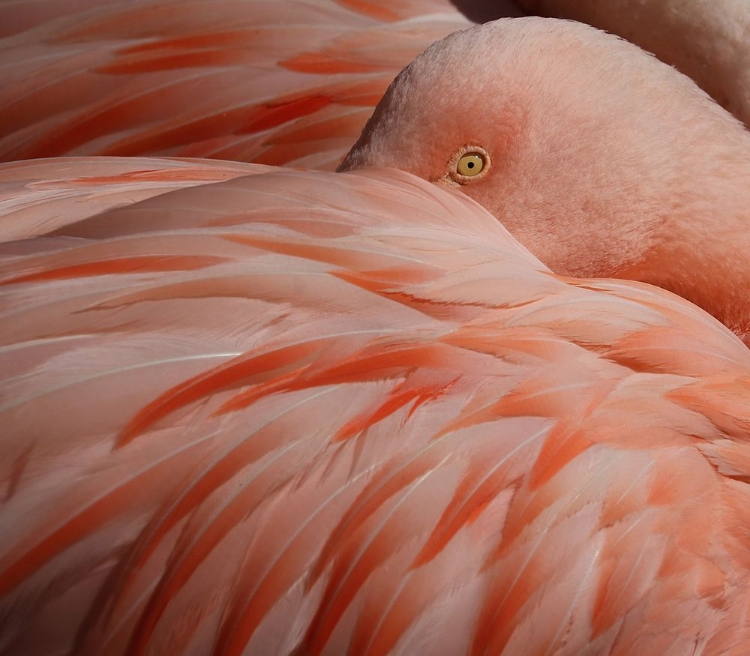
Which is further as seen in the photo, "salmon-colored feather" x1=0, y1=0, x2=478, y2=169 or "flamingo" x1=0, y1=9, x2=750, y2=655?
"salmon-colored feather" x1=0, y1=0, x2=478, y2=169

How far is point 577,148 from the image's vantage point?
1490 mm

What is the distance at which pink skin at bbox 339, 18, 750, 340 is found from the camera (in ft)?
4.85

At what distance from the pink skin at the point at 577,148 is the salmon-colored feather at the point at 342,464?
0.36 m

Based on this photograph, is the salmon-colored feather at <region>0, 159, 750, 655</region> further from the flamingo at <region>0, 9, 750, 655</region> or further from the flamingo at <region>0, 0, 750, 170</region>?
the flamingo at <region>0, 0, 750, 170</region>

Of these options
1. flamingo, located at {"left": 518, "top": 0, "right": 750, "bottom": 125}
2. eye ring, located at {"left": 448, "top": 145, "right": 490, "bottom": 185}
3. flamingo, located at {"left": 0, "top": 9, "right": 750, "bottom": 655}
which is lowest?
flamingo, located at {"left": 0, "top": 9, "right": 750, "bottom": 655}

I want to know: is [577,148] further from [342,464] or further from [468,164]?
[342,464]

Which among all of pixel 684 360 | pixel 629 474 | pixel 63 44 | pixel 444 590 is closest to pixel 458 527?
pixel 444 590

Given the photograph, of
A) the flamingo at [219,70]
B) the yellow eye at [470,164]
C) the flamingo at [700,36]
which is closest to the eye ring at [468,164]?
the yellow eye at [470,164]

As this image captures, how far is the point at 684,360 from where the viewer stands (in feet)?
3.82

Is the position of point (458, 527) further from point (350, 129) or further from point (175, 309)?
point (350, 129)

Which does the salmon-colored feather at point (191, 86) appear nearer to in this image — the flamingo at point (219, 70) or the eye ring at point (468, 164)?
the flamingo at point (219, 70)

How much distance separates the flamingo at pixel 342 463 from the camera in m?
0.96

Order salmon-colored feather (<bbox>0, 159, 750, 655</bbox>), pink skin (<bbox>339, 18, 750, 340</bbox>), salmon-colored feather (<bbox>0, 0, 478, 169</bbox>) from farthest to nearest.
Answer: salmon-colored feather (<bbox>0, 0, 478, 169</bbox>), pink skin (<bbox>339, 18, 750, 340</bbox>), salmon-colored feather (<bbox>0, 159, 750, 655</bbox>)

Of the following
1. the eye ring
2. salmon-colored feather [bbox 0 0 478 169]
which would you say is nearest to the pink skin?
the eye ring
